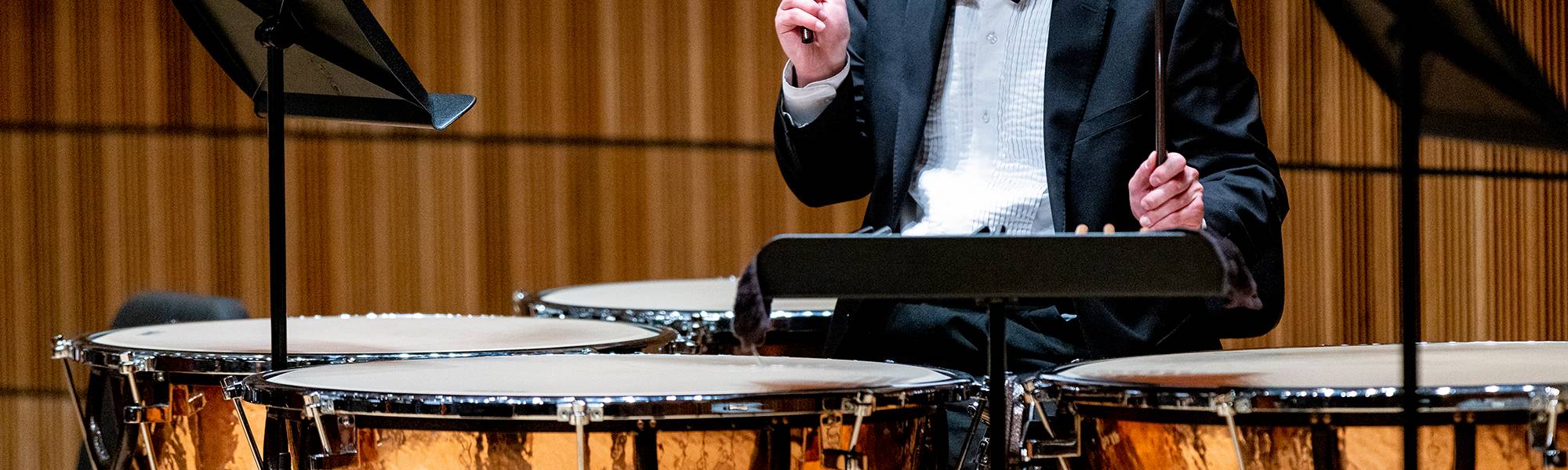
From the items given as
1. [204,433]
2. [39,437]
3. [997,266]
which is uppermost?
[997,266]

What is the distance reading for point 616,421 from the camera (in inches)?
43.5

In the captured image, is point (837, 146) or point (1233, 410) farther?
point (837, 146)

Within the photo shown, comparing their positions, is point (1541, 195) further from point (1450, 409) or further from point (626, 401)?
point (626, 401)

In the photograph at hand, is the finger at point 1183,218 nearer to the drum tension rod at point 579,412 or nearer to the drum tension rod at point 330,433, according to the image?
the drum tension rod at point 579,412

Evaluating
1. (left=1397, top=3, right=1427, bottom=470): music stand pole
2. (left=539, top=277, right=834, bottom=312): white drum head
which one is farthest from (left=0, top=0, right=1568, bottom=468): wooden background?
(left=1397, top=3, right=1427, bottom=470): music stand pole

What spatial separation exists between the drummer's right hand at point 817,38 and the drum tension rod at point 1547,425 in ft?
2.40

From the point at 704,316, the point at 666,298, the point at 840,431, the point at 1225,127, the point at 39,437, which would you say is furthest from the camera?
the point at 39,437

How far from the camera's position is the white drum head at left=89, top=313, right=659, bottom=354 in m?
1.64

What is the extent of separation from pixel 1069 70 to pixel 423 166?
2.01 m

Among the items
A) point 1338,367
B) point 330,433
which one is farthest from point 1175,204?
point 330,433

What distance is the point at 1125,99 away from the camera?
1697 millimetres

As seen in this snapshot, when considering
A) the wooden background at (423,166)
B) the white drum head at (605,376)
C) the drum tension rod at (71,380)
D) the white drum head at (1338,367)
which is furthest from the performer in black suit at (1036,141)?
the wooden background at (423,166)

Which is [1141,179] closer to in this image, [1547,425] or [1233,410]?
[1233,410]

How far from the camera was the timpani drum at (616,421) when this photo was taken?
1.11 m
